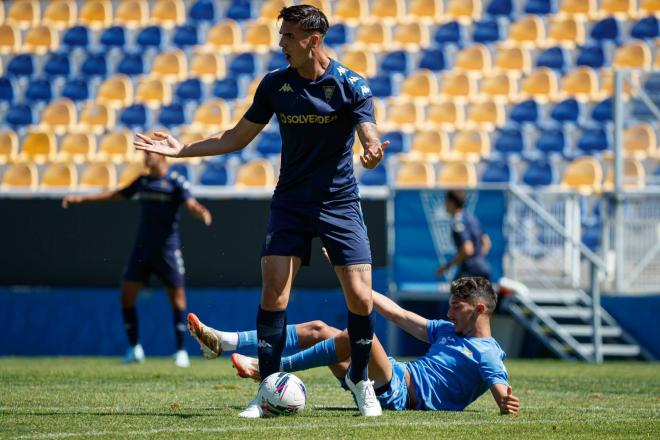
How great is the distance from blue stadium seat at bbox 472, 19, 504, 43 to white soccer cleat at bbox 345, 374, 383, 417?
44.4 ft

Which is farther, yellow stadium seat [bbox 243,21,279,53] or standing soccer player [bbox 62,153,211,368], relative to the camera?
yellow stadium seat [bbox 243,21,279,53]

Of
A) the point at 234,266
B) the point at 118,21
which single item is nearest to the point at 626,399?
the point at 234,266

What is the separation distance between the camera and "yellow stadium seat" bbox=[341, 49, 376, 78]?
18922 millimetres

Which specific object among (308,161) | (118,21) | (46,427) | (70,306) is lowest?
(70,306)

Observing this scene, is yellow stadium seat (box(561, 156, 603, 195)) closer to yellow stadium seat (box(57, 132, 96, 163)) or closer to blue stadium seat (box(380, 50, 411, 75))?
blue stadium seat (box(380, 50, 411, 75))

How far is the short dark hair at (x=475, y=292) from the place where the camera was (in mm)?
6664

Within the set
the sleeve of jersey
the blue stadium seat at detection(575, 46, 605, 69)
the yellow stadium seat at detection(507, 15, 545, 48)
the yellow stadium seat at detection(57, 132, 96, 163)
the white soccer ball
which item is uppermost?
the yellow stadium seat at detection(507, 15, 545, 48)

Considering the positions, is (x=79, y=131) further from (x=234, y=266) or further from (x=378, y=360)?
(x=378, y=360)

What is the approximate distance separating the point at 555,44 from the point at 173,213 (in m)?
8.72

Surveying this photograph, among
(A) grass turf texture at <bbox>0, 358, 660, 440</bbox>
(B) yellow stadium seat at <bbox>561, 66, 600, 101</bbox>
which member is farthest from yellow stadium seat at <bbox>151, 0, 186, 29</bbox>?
(A) grass turf texture at <bbox>0, 358, 660, 440</bbox>

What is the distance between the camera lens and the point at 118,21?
67.5 ft

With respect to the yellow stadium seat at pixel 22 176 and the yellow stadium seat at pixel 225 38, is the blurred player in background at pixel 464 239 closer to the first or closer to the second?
the yellow stadium seat at pixel 22 176

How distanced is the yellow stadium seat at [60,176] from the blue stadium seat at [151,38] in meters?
3.33

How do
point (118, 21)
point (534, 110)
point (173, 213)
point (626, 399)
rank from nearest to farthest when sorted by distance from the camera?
point (626, 399), point (173, 213), point (534, 110), point (118, 21)
